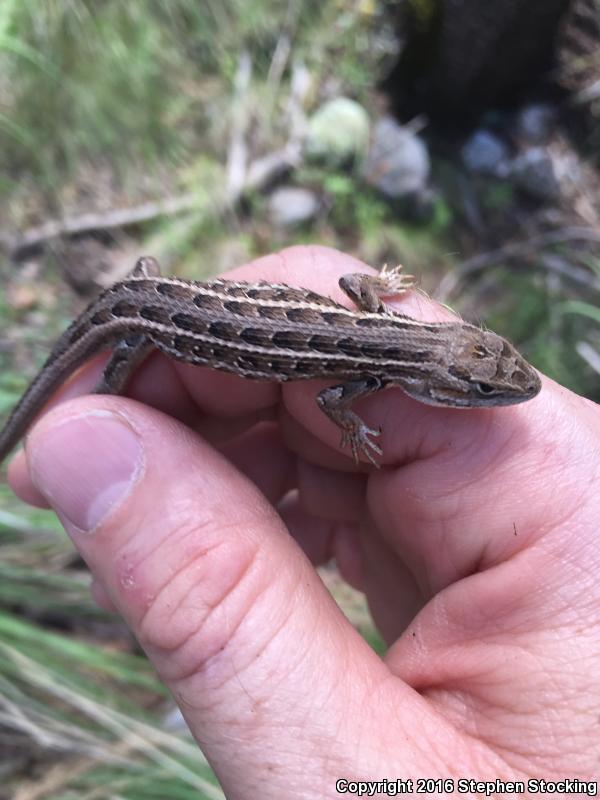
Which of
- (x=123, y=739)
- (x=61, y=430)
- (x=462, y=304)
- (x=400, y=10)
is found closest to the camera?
Answer: (x=61, y=430)

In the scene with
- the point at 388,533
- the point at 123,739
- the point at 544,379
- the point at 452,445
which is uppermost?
the point at 544,379

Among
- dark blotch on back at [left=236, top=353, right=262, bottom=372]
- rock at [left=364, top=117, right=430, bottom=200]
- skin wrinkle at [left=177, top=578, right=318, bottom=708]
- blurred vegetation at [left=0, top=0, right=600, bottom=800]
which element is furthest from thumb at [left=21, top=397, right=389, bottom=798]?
rock at [left=364, top=117, right=430, bottom=200]

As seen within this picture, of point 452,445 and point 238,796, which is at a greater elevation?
point 452,445

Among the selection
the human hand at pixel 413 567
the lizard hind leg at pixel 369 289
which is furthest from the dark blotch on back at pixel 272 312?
the human hand at pixel 413 567

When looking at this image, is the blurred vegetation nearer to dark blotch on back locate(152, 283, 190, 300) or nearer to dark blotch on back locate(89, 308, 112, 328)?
dark blotch on back locate(89, 308, 112, 328)

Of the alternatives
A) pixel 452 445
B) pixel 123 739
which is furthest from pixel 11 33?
pixel 123 739

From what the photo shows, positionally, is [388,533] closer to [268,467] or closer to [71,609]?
[268,467]
